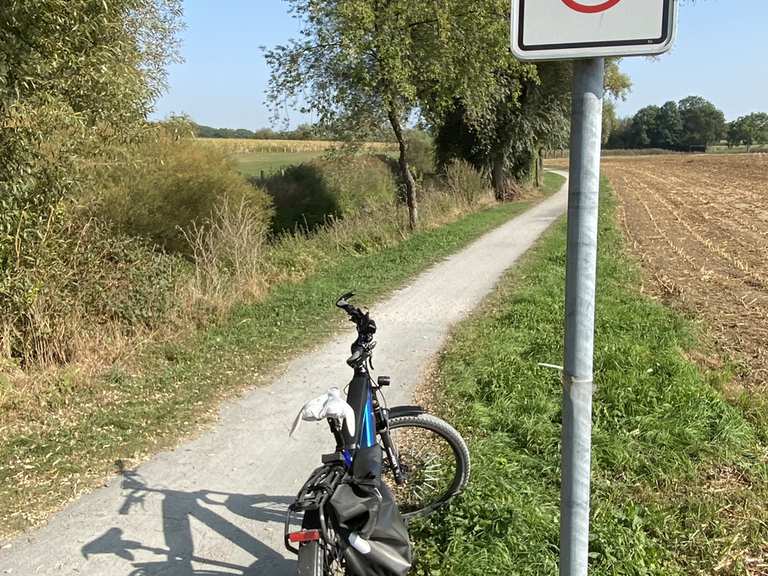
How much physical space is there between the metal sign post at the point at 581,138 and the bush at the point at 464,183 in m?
20.8

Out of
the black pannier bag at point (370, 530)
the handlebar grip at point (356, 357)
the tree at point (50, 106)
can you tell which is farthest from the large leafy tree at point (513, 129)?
the black pannier bag at point (370, 530)

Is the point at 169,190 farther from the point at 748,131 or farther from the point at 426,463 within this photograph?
the point at 748,131

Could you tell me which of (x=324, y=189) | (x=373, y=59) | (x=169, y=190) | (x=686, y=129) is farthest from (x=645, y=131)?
(x=169, y=190)

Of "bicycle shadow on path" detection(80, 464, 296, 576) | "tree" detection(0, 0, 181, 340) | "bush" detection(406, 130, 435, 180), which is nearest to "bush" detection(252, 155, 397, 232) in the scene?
"bush" detection(406, 130, 435, 180)

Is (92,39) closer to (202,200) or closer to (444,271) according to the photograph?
(444,271)

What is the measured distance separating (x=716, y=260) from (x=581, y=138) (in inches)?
471

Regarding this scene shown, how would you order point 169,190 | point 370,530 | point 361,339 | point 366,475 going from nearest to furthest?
point 370,530 < point 366,475 < point 361,339 < point 169,190

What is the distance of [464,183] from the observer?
23656mm

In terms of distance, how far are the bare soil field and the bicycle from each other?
3.31 m

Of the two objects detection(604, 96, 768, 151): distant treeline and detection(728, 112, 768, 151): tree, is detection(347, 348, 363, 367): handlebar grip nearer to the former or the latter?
detection(604, 96, 768, 151): distant treeline

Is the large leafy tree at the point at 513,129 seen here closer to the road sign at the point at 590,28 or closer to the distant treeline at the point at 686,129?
the road sign at the point at 590,28

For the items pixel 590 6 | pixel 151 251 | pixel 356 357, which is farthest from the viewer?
pixel 151 251

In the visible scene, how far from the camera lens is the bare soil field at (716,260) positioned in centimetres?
701

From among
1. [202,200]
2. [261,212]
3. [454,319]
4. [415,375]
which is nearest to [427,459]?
[415,375]
